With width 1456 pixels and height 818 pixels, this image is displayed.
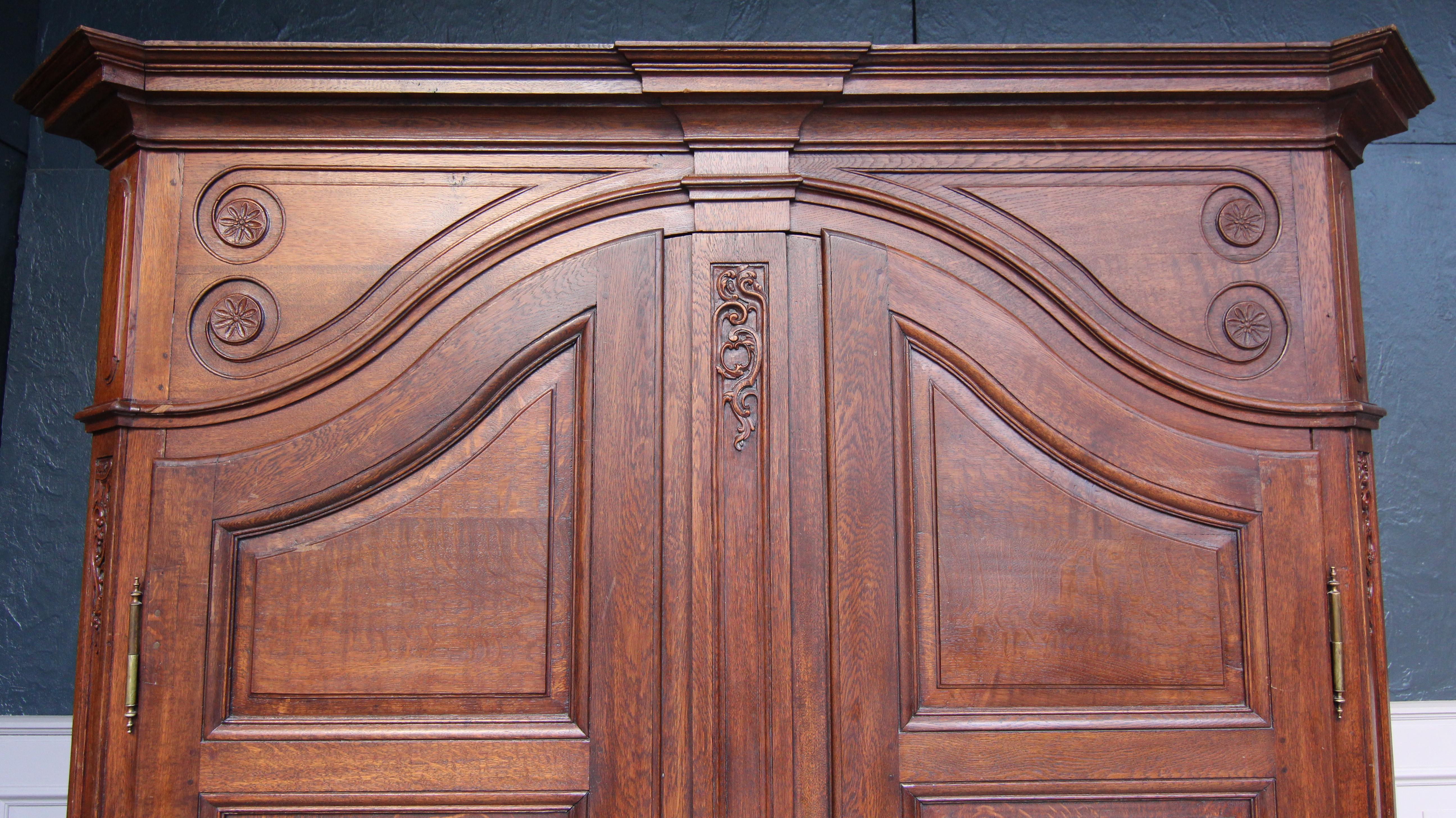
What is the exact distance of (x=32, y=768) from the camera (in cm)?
211

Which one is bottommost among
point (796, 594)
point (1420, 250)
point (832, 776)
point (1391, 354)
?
point (832, 776)

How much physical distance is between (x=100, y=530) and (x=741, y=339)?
4.03 feet

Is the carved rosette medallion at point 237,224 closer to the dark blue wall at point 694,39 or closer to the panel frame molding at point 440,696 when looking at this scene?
the panel frame molding at point 440,696

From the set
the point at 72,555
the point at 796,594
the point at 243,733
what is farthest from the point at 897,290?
the point at 72,555

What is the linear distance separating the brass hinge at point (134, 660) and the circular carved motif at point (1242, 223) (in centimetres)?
212

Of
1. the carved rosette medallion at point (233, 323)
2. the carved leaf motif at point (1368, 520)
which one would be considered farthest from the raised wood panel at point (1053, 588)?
the carved rosette medallion at point (233, 323)

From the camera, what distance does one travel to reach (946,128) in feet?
5.41

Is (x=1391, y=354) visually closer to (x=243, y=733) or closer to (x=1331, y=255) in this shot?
(x=1331, y=255)

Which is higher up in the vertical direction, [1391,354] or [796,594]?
[1391,354]

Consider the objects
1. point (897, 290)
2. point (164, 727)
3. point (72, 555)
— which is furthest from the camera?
point (72, 555)

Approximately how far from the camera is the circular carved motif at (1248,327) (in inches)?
63.6

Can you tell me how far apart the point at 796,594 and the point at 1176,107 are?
118 cm

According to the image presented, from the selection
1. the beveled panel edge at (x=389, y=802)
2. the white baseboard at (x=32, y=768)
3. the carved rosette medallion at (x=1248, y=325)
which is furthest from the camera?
the white baseboard at (x=32, y=768)

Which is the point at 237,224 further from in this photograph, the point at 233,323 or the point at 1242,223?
the point at 1242,223
